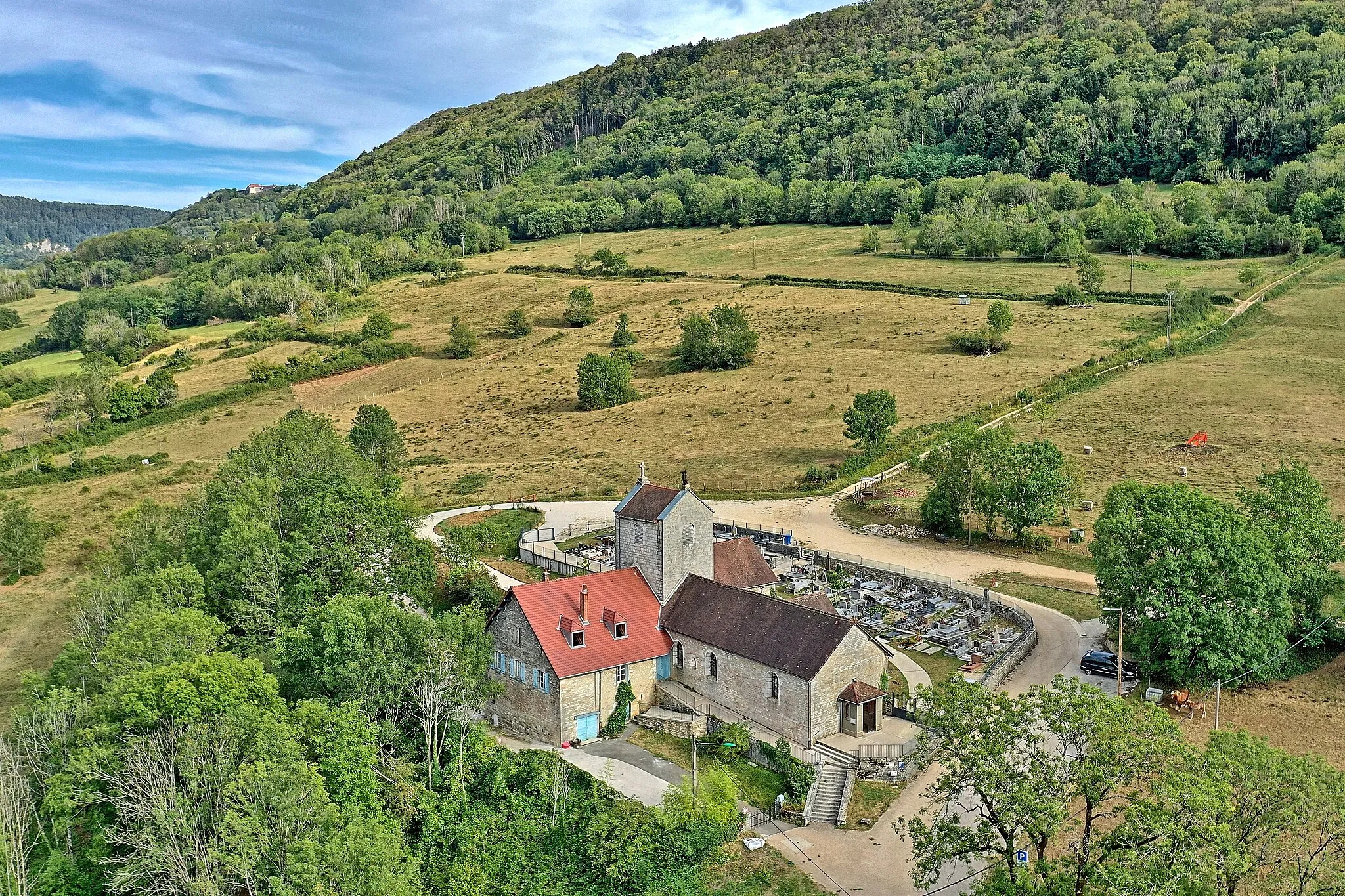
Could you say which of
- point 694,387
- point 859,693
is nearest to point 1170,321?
point 694,387

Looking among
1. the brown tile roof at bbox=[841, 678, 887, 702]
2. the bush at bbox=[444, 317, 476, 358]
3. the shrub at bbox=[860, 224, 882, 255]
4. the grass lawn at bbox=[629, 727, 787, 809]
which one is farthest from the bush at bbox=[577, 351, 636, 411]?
the shrub at bbox=[860, 224, 882, 255]

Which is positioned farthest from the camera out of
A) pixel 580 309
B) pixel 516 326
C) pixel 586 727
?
pixel 580 309

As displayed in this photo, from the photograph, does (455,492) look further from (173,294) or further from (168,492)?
(173,294)

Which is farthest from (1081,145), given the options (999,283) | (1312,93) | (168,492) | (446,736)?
(446,736)

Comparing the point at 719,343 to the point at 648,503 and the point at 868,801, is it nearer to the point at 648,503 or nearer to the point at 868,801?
the point at 648,503

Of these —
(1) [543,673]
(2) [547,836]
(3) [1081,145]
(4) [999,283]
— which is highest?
(3) [1081,145]

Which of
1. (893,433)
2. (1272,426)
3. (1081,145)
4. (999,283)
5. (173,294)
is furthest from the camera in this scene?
(1081,145)

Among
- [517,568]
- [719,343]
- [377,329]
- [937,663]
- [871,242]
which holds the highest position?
[871,242]

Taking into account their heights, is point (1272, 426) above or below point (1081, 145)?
below
